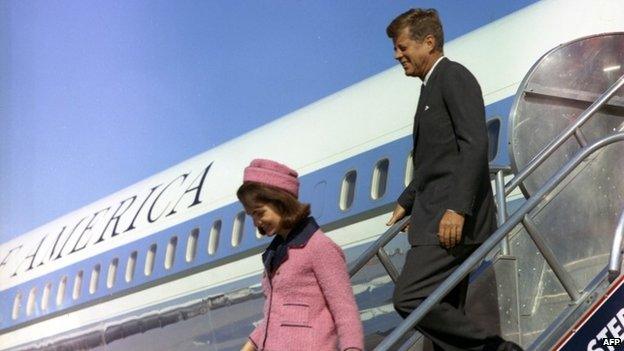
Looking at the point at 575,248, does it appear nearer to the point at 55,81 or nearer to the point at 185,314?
the point at 55,81

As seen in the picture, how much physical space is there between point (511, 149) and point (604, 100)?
514mm

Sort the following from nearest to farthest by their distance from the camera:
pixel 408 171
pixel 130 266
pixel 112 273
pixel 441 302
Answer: pixel 441 302 → pixel 408 171 → pixel 130 266 → pixel 112 273

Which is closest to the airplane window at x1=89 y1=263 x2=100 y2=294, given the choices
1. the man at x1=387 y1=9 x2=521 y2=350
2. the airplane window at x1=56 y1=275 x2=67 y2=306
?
the airplane window at x1=56 y1=275 x2=67 y2=306

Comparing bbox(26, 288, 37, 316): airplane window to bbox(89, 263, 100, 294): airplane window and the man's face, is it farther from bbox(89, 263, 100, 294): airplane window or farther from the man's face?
the man's face

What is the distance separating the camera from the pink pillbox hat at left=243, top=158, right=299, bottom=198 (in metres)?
4.16

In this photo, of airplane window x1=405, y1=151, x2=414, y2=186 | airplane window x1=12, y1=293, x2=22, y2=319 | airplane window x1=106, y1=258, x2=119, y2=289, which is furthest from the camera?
airplane window x1=12, y1=293, x2=22, y2=319

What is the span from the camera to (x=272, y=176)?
4.17m

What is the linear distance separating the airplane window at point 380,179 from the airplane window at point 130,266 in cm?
378

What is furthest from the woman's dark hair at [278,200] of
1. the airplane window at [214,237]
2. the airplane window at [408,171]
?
the airplane window at [214,237]

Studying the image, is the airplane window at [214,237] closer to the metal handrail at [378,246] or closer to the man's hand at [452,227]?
the metal handrail at [378,246]

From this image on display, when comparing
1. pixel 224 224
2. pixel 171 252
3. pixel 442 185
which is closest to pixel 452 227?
pixel 442 185

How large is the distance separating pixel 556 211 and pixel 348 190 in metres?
3.49

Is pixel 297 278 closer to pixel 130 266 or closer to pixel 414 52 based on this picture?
pixel 414 52

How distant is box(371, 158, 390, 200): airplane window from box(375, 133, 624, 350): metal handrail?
3428 millimetres
